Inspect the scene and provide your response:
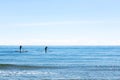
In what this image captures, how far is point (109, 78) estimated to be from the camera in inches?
1230

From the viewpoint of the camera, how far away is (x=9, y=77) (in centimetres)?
3120

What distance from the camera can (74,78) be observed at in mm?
31094

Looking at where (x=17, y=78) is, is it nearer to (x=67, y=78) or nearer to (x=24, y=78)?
(x=24, y=78)

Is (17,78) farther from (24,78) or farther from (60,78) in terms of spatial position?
(60,78)

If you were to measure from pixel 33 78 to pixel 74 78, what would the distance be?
3605 mm

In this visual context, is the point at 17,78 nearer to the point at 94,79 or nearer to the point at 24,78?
the point at 24,78

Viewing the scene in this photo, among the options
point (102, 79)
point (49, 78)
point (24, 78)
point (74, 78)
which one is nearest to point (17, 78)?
point (24, 78)

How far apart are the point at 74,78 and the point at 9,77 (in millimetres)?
5748

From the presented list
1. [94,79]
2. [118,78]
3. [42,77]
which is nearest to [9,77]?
[42,77]

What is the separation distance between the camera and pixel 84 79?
30.4m

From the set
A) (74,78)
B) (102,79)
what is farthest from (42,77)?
(102,79)

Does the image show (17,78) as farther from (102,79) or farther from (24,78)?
(102,79)

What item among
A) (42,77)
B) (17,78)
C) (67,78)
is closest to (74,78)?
(67,78)

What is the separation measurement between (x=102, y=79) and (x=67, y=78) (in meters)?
3.07
